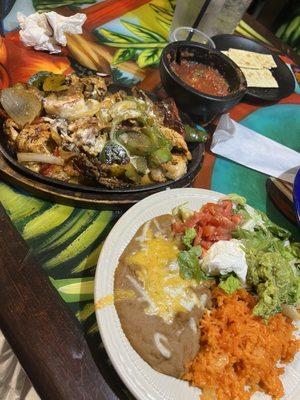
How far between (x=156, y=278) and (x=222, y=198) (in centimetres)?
52

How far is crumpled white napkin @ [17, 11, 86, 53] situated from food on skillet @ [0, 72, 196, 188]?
1.36ft

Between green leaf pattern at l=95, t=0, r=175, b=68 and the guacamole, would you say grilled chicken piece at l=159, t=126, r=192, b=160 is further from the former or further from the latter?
green leaf pattern at l=95, t=0, r=175, b=68

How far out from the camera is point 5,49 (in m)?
1.88

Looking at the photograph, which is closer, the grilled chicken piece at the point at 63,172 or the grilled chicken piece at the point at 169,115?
the grilled chicken piece at the point at 63,172

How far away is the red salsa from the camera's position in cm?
195

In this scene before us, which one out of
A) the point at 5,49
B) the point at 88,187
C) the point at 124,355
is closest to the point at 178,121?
the point at 88,187

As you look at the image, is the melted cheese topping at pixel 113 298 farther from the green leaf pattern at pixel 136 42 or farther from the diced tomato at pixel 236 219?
the green leaf pattern at pixel 136 42

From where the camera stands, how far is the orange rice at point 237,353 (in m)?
1.14

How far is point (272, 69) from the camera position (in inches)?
101

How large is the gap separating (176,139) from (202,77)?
539mm

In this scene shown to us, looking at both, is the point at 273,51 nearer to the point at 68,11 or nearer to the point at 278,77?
the point at 278,77

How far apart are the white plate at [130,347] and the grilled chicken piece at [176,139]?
30cm

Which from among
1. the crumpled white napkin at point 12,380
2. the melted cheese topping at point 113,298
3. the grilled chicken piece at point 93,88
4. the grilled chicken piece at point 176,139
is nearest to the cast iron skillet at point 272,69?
the grilled chicken piece at point 176,139

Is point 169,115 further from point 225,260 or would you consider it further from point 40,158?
point 225,260
